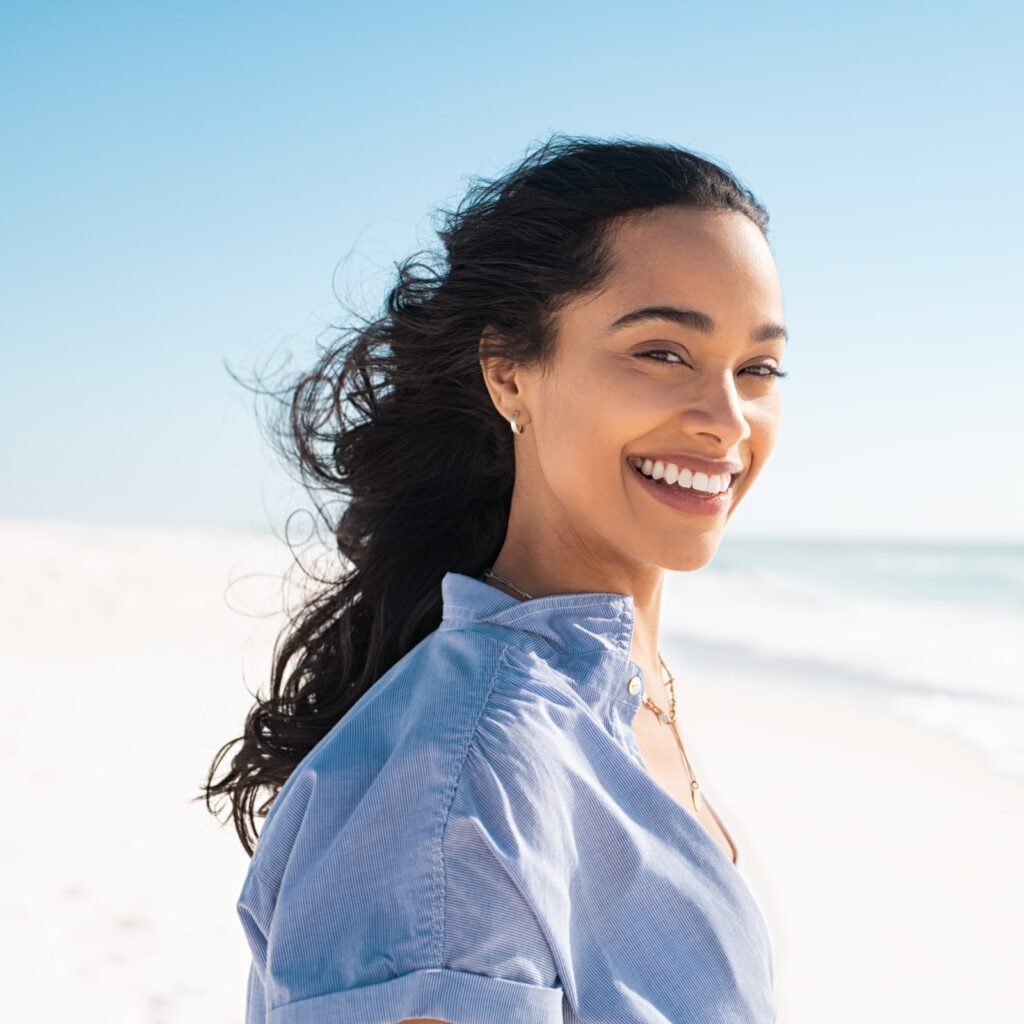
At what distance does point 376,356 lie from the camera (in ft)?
8.10

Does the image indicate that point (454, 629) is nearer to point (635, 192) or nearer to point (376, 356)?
point (635, 192)

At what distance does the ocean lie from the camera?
9750 mm

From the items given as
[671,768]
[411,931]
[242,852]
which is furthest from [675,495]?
[242,852]

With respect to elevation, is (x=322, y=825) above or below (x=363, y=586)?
below

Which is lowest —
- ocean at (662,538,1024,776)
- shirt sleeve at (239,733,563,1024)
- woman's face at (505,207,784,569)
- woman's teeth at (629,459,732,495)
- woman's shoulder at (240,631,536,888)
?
shirt sleeve at (239,733,563,1024)

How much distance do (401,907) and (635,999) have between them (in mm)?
314

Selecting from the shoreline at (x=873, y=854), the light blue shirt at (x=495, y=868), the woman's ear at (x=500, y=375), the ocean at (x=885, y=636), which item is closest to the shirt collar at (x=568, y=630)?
the light blue shirt at (x=495, y=868)

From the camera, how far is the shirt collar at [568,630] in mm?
1688

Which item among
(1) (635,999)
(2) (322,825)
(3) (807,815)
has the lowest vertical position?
(1) (635,999)

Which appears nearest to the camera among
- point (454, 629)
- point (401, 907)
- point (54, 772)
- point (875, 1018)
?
point (401, 907)

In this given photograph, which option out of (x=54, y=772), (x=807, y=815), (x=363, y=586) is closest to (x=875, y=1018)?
(x=807, y=815)

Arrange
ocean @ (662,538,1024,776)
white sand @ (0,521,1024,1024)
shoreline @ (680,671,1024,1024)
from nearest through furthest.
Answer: white sand @ (0,521,1024,1024), shoreline @ (680,671,1024,1024), ocean @ (662,538,1024,776)

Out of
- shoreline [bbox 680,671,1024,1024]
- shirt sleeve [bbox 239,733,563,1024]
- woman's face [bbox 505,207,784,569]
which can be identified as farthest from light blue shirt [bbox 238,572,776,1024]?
shoreline [bbox 680,671,1024,1024]

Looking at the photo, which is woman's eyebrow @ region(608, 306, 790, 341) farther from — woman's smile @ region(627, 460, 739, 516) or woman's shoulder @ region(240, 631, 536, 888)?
woman's shoulder @ region(240, 631, 536, 888)
